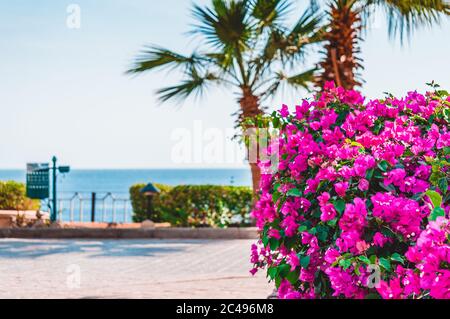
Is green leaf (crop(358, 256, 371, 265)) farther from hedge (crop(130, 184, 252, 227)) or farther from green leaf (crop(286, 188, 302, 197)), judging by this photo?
hedge (crop(130, 184, 252, 227))

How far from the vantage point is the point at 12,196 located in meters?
17.9

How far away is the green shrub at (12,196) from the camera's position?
17891mm

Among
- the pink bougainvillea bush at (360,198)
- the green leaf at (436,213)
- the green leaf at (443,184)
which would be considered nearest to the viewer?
the green leaf at (436,213)

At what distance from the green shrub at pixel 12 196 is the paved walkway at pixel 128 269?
4592mm

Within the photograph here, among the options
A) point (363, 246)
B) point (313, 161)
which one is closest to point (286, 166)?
point (313, 161)

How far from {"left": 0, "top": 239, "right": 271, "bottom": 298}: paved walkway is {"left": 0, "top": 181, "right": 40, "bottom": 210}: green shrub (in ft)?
15.1

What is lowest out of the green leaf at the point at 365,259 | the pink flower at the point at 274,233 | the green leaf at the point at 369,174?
the green leaf at the point at 365,259

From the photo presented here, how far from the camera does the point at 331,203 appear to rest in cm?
374

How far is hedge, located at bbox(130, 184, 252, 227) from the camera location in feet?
49.8

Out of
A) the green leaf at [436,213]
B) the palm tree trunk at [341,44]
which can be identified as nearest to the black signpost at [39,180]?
the palm tree trunk at [341,44]

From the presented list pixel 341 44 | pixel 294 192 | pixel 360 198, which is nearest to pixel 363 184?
pixel 360 198

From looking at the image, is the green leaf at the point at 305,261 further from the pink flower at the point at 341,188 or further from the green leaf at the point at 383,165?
the green leaf at the point at 383,165
